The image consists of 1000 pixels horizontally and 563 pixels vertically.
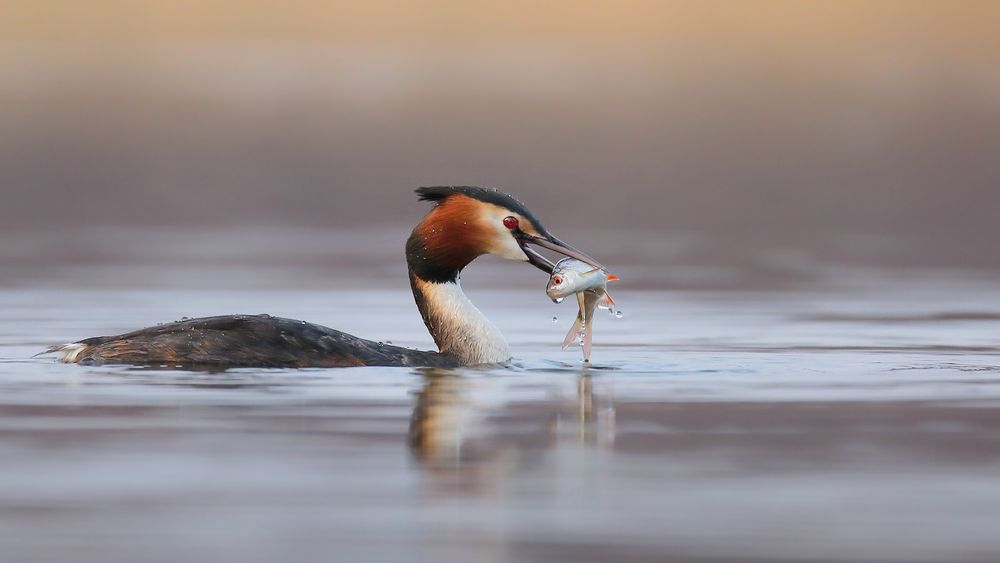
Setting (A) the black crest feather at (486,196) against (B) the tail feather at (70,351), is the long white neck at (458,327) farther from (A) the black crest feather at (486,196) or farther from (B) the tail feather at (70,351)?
(B) the tail feather at (70,351)

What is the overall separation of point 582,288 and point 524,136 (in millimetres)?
26747

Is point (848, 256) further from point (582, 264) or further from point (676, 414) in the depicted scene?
point (676, 414)

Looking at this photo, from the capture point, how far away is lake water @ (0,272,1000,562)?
7.98m

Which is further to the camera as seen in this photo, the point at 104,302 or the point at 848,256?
the point at 848,256

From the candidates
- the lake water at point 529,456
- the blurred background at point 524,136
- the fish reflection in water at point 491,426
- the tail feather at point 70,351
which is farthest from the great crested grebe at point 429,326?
the blurred background at point 524,136

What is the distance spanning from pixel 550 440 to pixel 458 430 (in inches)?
18.6

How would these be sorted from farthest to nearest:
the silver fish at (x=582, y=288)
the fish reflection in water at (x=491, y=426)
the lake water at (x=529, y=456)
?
the silver fish at (x=582, y=288) < the fish reflection in water at (x=491, y=426) < the lake water at (x=529, y=456)

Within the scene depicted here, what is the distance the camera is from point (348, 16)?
5125cm

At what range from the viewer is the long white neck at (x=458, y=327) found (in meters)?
13.7

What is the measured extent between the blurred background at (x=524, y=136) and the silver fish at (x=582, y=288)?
24.3 ft

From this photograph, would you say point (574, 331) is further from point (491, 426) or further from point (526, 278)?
point (526, 278)

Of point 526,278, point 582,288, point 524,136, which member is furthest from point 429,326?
point 524,136

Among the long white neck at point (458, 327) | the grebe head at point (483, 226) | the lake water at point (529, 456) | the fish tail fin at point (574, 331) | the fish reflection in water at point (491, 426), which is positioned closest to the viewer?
the lake water at point (529, 456)

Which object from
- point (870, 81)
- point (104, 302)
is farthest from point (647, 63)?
point (104, 302)
